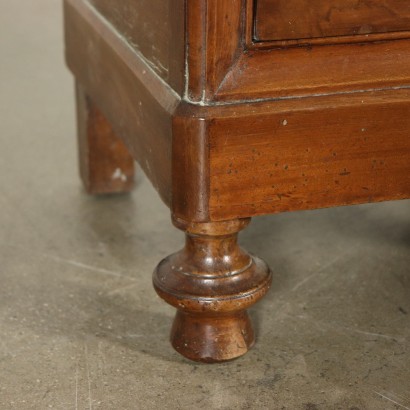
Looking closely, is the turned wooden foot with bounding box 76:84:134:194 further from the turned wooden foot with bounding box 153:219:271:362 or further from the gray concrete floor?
the turned wooden foot with bounding box 153:219:271:362

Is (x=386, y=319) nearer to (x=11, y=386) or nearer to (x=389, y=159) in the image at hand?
(x=389, y=159)

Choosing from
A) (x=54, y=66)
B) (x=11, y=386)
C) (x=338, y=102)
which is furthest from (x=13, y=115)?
(x=338, y=102)

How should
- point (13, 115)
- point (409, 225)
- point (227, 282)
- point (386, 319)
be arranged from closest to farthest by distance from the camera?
point (227, 282)
point (386, 319)
point (409, 225)
point (13, 115)

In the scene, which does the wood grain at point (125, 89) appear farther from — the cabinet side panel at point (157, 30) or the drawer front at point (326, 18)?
the drawer front at point (326, 18)

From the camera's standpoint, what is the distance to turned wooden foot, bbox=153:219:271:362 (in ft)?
3.80

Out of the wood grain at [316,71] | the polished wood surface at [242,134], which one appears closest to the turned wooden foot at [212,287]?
the polished wood surface at [242,134]

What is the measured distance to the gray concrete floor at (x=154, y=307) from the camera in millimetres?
1174

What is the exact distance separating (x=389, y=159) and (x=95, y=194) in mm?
808

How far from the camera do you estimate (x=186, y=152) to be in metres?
1.05

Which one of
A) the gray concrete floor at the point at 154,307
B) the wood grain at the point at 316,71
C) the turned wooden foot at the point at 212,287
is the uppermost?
the wood grain at the point at 316,71

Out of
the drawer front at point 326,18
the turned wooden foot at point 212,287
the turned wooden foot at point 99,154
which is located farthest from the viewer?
the turned wooden foot at point 99,154

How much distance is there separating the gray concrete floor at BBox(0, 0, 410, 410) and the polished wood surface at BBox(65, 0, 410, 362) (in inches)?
3.2

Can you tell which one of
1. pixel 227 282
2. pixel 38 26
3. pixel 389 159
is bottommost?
pixel 38 26

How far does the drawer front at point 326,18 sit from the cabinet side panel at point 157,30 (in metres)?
0.09
